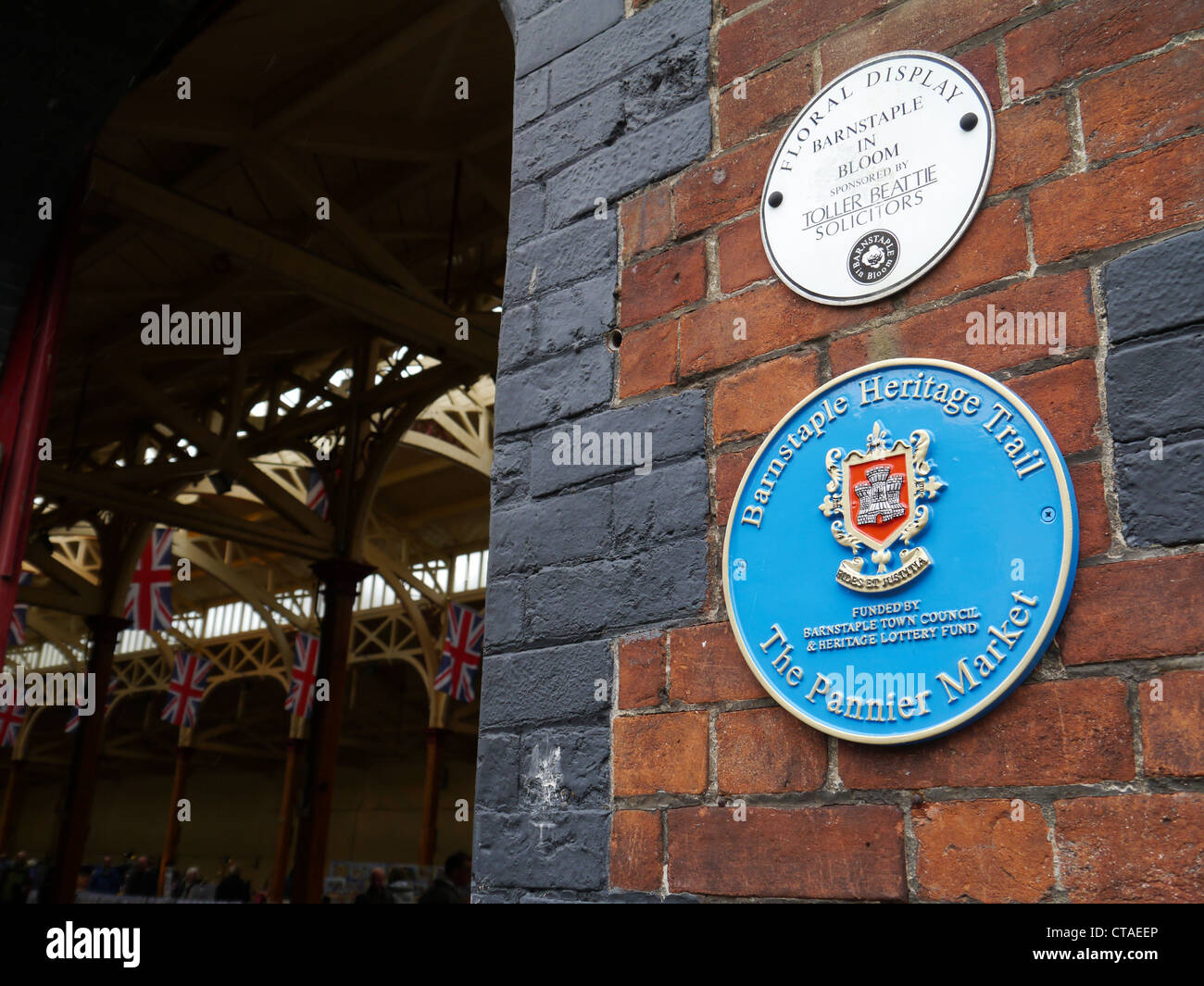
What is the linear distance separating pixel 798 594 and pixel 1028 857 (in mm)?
452

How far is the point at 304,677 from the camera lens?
11.7 m

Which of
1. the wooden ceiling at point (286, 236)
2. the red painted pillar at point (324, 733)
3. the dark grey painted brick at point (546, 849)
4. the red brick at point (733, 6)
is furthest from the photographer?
the red painted pillar at point (324, 733)

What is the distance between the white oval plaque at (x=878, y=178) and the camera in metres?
1.52

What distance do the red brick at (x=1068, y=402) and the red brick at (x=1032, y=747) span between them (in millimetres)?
301

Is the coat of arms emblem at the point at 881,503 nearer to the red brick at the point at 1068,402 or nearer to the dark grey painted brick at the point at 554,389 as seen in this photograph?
the red brick at the point at 1068,402

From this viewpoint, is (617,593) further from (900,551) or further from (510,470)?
(900,551)

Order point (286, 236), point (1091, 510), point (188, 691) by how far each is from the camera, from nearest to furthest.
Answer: point (1091, 510), point (286, 236), point (188, 691)

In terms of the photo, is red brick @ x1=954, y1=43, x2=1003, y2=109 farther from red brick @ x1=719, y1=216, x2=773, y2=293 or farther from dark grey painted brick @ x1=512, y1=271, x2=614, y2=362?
dark grey painted brick @ x1=512, y1=271, x2=614, y2=362

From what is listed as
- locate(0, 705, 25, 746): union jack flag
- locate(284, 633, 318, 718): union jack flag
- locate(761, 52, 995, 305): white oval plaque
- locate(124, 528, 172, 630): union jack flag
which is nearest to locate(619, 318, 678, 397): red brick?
locate(761, 52, 995, 305): white oval plaque

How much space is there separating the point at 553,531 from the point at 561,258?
541 mm

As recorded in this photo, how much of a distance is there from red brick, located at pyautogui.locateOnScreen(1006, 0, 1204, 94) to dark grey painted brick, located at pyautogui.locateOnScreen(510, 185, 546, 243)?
0.91 m

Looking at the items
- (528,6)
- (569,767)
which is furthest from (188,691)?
(569,767)

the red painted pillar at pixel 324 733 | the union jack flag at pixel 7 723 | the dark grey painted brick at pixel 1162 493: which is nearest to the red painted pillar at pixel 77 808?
the union jack flag at pixel 7 723

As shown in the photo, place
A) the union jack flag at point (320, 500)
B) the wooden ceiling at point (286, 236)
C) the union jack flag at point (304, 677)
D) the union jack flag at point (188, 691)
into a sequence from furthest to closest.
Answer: the union jack flag at point (188, 691) < the union jack flag at point (304, 677) < the union jack flag at point (320, 500) < the wooden ceiling at point (286, 236)
